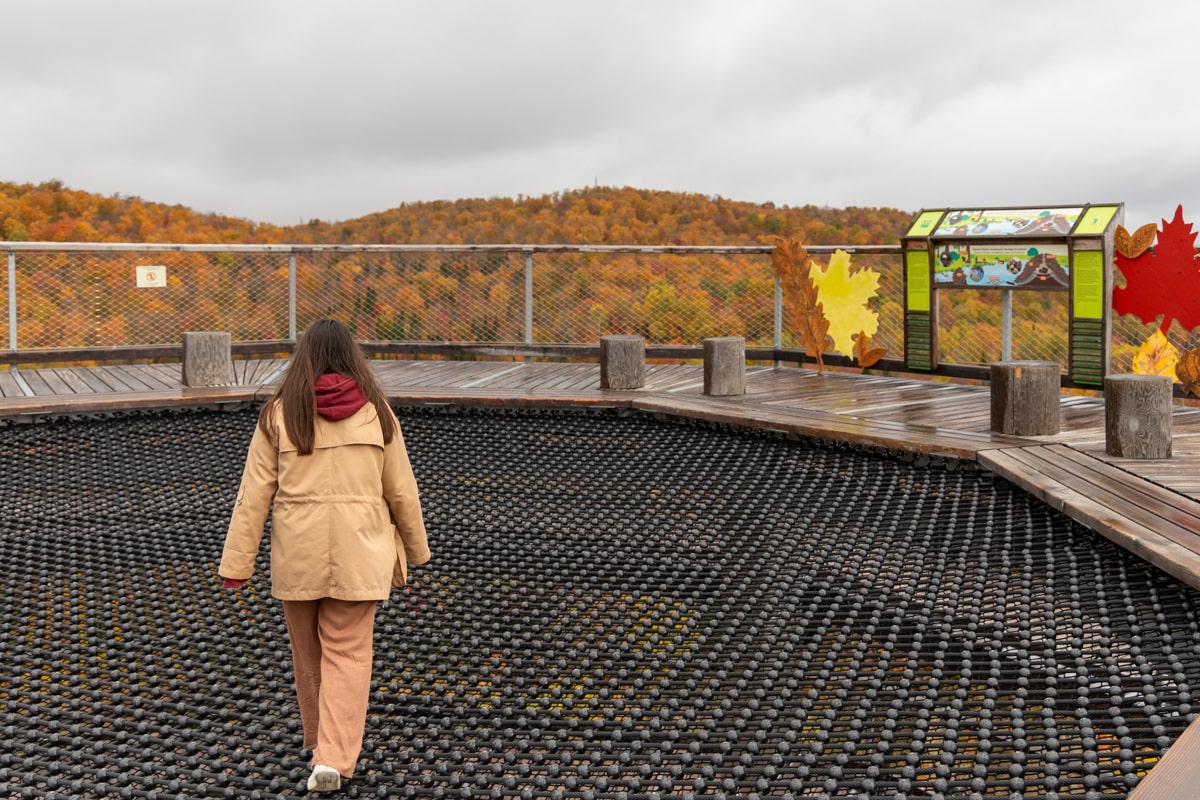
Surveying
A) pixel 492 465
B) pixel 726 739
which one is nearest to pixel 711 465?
pixel 492 465

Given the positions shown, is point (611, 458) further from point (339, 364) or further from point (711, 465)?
point (339, 364)

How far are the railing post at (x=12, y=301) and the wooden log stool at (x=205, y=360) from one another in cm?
178

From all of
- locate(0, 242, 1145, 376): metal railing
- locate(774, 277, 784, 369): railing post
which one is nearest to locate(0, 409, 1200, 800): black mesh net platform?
locate(774, 277, 784, 369): railing post

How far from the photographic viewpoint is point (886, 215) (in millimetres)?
34625

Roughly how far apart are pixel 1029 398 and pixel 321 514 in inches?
195

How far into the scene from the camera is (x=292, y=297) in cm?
1123

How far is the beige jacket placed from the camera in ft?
10.9

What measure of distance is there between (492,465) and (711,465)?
140 cm

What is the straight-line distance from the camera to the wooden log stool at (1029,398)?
7012 mm

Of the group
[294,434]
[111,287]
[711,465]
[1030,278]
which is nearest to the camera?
[294,434]

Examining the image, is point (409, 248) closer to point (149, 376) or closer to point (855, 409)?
point (149, 376)

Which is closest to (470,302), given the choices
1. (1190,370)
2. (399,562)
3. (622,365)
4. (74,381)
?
(622,365)

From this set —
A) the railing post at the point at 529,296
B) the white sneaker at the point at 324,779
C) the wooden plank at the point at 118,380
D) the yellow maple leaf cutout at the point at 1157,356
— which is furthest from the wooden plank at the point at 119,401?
the yellow maple leaf cutout at the point at 1157,356

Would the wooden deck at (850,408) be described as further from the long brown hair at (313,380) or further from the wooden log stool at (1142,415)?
the long brown hair at (313,380)
